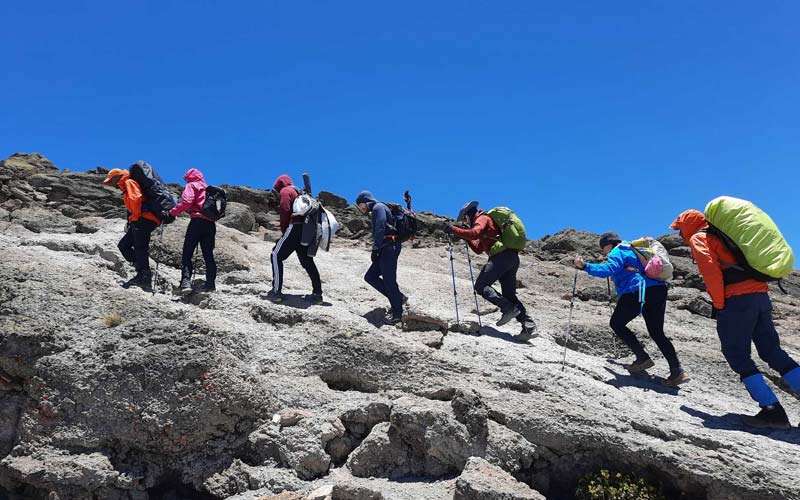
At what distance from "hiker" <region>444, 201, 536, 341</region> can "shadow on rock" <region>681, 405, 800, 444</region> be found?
3.44 m

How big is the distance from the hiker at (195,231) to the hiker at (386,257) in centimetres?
335

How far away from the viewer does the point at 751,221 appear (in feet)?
27.6

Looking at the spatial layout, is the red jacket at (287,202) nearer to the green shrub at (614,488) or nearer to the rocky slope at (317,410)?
the rocky slope at (317,410)

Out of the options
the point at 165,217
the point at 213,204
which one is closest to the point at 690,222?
the point at 213,204

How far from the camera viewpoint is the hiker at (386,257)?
11.7m

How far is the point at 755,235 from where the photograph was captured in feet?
27.4

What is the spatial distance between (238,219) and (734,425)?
17428 millimetres

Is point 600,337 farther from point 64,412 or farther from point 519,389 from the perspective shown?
point 64,412

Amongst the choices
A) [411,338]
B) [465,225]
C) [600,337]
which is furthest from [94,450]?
[600,337]

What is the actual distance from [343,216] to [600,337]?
1736 centimetres

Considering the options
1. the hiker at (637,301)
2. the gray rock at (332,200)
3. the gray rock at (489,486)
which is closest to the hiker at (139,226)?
the gray rock at (489,486)

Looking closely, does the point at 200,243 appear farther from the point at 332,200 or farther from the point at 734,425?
the point at 332,200

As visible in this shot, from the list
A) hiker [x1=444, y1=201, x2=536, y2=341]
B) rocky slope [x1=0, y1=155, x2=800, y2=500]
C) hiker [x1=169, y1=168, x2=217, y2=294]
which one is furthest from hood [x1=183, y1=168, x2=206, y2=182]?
hiker [x1=444, y1=201, x2=536, y2=341]

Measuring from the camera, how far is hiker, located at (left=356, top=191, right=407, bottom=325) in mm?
11688
